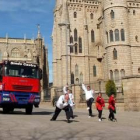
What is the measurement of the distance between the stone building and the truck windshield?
4793 centimetres

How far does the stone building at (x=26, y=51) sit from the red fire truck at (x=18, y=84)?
48.1 metres

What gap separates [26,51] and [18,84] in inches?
2069

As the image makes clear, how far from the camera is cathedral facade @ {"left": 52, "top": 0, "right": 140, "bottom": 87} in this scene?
1565 inches

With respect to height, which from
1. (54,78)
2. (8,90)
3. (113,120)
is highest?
(54,78)

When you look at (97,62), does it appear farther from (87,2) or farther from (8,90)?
(8,90)

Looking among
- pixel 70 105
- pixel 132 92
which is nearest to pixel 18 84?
pixel 70 105

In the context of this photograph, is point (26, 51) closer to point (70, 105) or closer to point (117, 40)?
point (117, 40)

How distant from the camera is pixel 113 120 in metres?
12.2

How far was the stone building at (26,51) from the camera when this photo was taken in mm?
64194

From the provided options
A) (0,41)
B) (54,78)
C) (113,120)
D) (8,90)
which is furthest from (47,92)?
(0,41)

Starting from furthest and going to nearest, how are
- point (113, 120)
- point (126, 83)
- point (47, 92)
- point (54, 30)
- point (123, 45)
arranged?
point (54, 30), point (123, 45), point (47, 92), point (126, 83), point (113, 120)

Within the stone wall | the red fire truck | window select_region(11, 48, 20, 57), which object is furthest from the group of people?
window select_region(11, 48, 20, 57)

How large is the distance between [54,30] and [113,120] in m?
37.7

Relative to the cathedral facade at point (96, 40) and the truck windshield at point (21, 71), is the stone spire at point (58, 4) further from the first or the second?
the truck windshield at point (21, 71)
